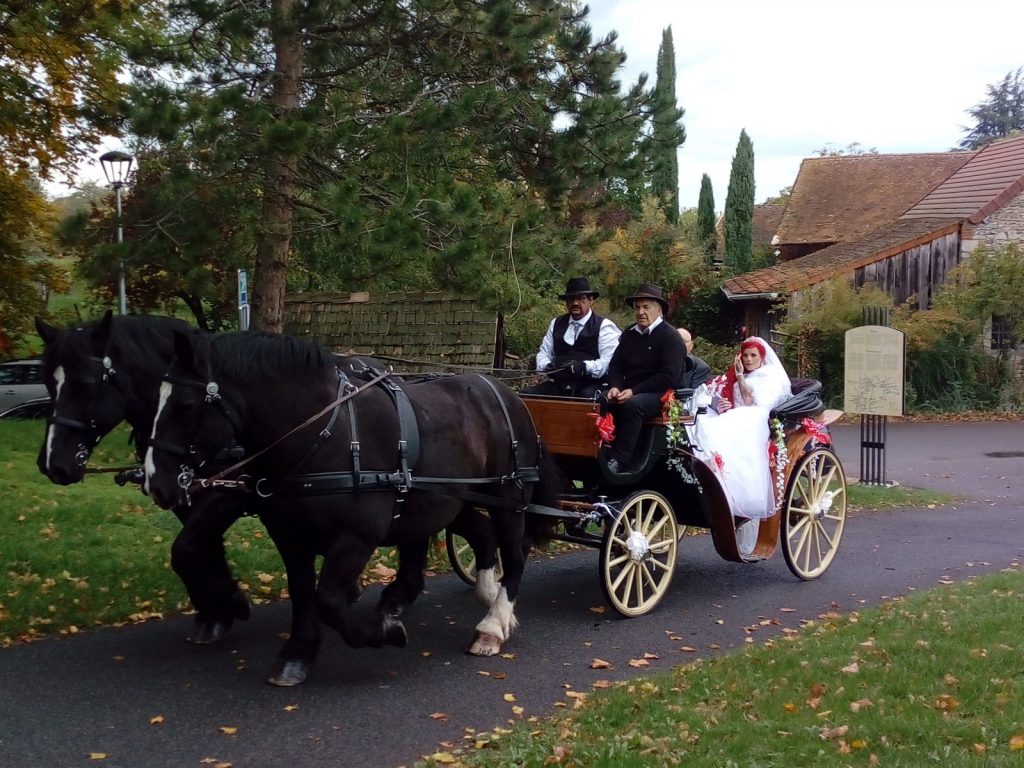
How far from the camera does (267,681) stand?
5699 millimetres

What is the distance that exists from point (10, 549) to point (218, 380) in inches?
140

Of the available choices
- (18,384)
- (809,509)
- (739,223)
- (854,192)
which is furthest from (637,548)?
(854,192)

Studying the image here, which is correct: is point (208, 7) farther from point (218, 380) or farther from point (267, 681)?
point (267, 681)

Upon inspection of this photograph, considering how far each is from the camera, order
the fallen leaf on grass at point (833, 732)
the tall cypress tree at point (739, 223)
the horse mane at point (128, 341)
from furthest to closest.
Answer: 1. the tall cypress tree at point (739, 223)
2. the horse mane at point (128, 341)
3. the fallen leaf on grass at point (833, 732)

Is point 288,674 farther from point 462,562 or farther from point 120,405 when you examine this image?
point 462,562

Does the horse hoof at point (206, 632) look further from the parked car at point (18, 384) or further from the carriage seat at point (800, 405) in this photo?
the parked car at point (18, 384)

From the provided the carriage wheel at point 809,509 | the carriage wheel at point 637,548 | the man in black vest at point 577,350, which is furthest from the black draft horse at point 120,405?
the carriage wheel at point 809,509

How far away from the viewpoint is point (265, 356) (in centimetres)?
564

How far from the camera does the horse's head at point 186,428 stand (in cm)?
514

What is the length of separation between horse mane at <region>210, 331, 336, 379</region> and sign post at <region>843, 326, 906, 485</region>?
9.99 metres

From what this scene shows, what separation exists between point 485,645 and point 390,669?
0.62 m

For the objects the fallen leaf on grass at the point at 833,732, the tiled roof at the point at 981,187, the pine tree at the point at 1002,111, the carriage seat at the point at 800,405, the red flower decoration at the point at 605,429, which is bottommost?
the fallen leaf on grass at the point at 833,732

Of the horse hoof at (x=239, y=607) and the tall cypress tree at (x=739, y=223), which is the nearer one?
the horse hoof at (x=239, y=607)

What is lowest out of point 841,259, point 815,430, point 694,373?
point 815,430
